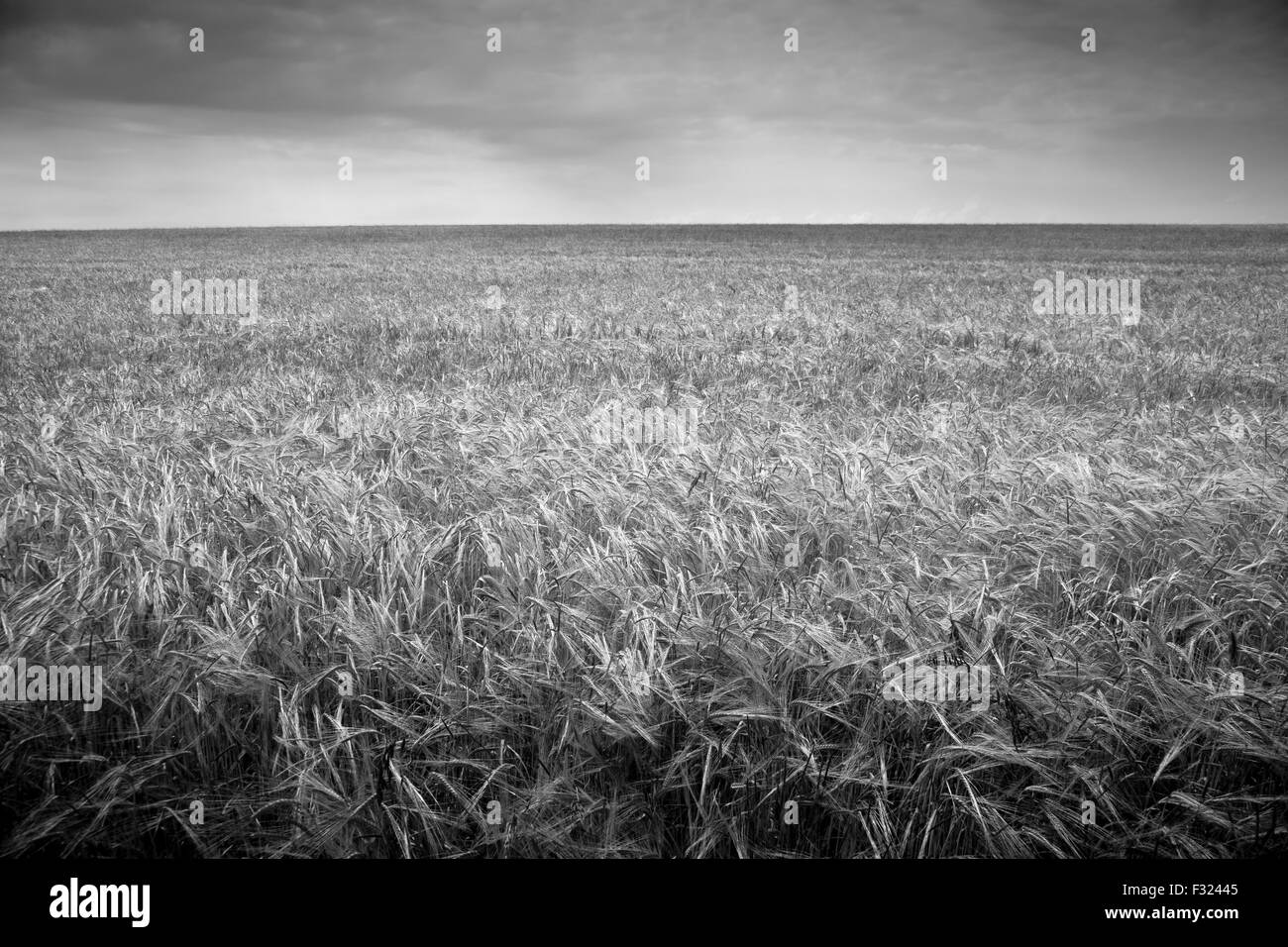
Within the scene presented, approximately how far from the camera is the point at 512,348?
1023 centimetres

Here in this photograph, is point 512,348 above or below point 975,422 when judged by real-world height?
above

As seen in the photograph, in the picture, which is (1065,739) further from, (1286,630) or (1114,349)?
(1114,349)

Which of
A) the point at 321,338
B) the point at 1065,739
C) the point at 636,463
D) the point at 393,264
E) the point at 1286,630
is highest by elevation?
the point at 393,264

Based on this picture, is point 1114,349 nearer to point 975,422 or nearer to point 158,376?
point 975,422

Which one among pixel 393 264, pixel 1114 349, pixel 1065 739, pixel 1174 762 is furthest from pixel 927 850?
pixel 393 264

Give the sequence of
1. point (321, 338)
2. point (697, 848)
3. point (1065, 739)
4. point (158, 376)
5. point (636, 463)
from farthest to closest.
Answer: point (321, 338), point (158, 376), point (636, 463), point (1065, 739), point (697, 848)

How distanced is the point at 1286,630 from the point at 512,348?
883 centimetres

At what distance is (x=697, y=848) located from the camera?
2258 mm

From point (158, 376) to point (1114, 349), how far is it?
12.7 meters

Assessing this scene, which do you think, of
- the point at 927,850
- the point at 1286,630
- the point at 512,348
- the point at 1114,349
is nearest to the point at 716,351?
the point at 512,348

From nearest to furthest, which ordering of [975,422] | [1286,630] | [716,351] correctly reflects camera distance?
1. [1286,630]
2. [975,422]
3. [716,351]
